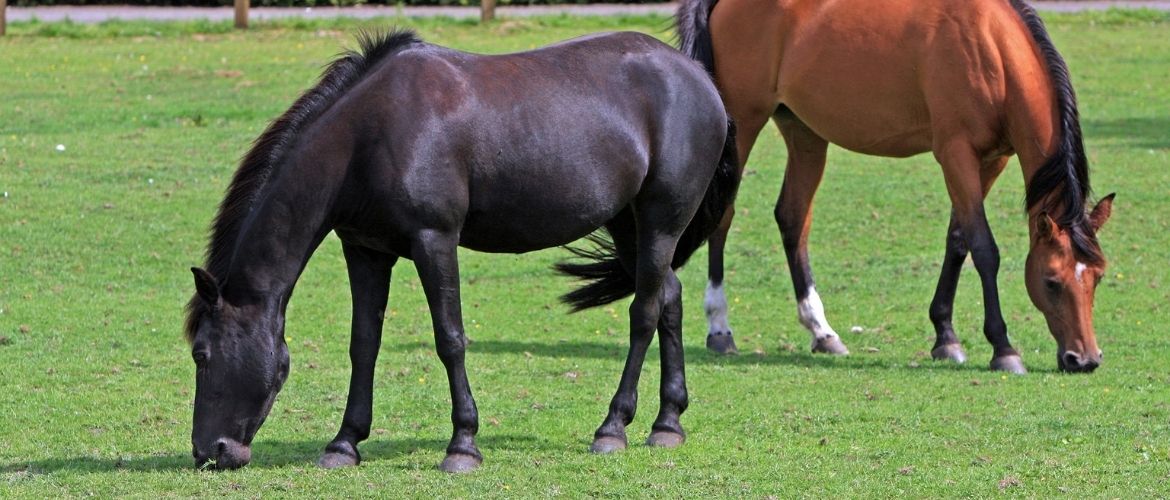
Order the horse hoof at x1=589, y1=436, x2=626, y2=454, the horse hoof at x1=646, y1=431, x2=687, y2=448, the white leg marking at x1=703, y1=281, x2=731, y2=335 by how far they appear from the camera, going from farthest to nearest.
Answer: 1. the white leg marking at x1=703, y1=281, x2=731, y2=335
2. the horse hoof at x1=646, y1=431, x2=687, y2=448
3. the horse hoof at x1=589, y1=436, x2=626, y2=454

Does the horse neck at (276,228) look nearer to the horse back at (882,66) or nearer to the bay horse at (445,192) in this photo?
the bay horse at (445,192)

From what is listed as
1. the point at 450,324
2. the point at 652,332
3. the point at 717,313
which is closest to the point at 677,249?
the point at 652,332

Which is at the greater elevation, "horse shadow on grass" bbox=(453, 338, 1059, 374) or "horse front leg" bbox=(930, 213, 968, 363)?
"horse front leg" bbox=(930, 213, 968, 363)

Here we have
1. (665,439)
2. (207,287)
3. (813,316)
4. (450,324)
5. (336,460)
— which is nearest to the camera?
(207,287)

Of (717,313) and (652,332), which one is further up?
(652,332)

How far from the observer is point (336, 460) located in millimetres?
6797

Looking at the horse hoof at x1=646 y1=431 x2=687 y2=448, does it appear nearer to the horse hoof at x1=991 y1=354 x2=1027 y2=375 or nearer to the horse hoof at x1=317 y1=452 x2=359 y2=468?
the horse hoof at x1=317 y1=452 x2=359 y2=468

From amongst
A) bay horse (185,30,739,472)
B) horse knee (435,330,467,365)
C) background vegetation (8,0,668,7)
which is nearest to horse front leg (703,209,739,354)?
bay horse (185,30,739,472)

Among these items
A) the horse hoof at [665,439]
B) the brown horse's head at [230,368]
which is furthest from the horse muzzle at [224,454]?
the horse hoof at [665,439]

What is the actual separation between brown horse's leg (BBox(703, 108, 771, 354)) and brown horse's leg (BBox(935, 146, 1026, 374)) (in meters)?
1.36

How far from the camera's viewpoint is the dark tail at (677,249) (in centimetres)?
778

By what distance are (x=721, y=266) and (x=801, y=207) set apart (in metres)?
0.71

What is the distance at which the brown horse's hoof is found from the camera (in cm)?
1026

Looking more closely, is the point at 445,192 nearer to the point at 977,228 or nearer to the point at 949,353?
the point at 977,228
